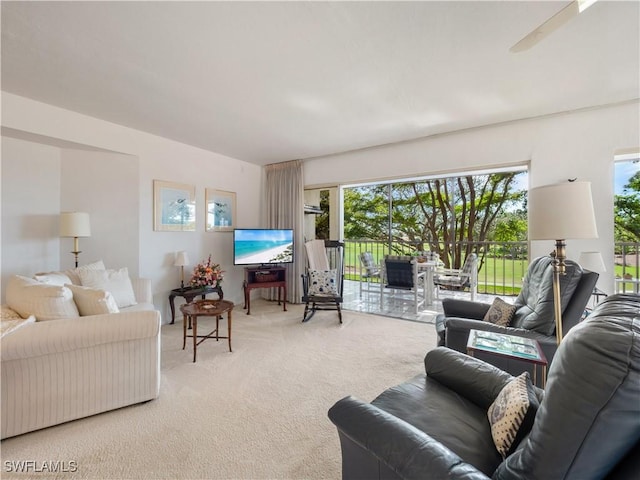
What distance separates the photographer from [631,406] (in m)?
0.63

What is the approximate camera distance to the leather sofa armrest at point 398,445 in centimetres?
80

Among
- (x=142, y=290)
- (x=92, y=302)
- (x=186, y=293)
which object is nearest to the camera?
(x=92, y=302)

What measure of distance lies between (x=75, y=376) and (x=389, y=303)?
4.11 m

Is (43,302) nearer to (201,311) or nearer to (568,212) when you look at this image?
(201,311)

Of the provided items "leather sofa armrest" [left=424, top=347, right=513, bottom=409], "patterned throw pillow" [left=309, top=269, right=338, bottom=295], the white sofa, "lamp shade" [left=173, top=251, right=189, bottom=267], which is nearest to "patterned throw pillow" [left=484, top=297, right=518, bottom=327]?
"leather sofa armrest" [left=424, top=347, right=513, bottom=409]

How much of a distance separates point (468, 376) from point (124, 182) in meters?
4.09

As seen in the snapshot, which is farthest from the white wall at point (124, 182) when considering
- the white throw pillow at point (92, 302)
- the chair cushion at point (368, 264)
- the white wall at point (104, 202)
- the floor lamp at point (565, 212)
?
the floor lamp at point (565, 212)

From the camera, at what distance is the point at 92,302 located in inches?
80.6

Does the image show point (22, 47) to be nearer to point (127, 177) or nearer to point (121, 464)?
point (127, 177)

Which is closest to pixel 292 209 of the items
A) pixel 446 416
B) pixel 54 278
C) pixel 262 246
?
pixel 262 246

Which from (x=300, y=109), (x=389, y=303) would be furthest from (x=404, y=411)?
(x=389, y=303)

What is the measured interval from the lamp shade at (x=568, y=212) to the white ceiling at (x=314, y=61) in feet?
3.54

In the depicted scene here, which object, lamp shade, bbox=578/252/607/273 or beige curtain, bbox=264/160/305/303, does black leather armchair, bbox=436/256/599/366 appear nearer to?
lamp shade, bbox=578/252/607/273

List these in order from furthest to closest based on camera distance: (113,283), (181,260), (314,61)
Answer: (181,260)
(113,283)
(314,61)
